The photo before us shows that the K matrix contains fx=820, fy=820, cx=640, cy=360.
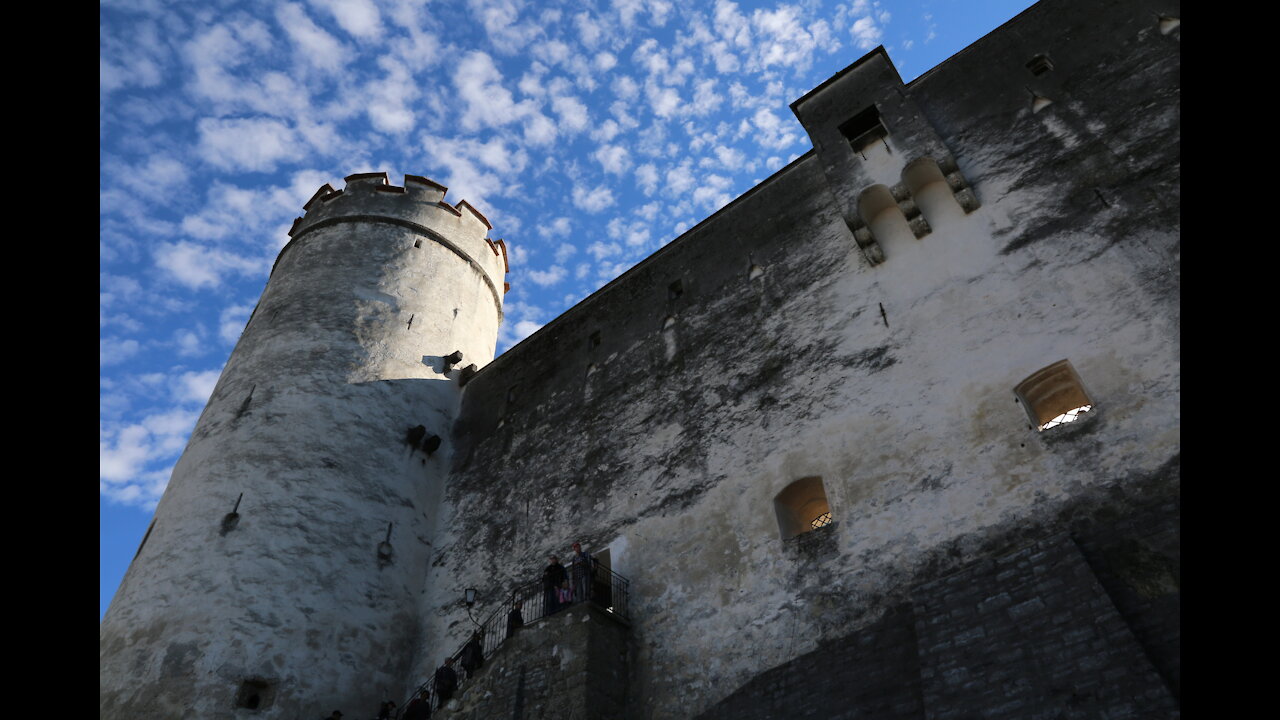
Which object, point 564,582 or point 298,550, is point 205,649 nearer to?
point 298,550

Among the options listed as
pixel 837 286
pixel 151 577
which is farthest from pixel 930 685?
pixel 151 577

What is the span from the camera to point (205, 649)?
36.5 feet

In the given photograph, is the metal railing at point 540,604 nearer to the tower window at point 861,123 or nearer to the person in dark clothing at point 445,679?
the person in dark clothing at point 445,679

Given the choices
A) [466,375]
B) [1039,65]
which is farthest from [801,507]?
[466,375]

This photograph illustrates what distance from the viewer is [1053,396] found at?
917 cm

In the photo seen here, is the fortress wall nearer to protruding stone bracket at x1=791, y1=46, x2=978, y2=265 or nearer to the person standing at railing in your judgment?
protruding stone bracket at x1=791, y1=46, x2=978, y2=265

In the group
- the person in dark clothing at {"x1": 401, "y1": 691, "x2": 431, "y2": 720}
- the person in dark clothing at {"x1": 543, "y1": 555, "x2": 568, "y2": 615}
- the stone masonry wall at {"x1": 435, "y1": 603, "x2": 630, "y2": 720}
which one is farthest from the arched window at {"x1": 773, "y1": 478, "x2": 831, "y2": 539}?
the person in dark clothing at {"x1": 401, "y1": 691, "x2": 431, "y2": 720}

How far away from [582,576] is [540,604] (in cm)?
137

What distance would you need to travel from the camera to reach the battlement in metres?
19.0

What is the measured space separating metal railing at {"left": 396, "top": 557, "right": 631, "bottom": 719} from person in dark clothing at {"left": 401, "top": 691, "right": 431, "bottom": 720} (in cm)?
14

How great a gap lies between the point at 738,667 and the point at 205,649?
7.32m

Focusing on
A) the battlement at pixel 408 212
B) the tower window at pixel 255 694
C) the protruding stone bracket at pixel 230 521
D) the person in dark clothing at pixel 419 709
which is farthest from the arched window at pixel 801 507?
the battlement at pixel 408 212

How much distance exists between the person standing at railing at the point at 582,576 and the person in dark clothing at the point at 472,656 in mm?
1462

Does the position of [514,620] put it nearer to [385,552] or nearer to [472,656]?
[472,656]
